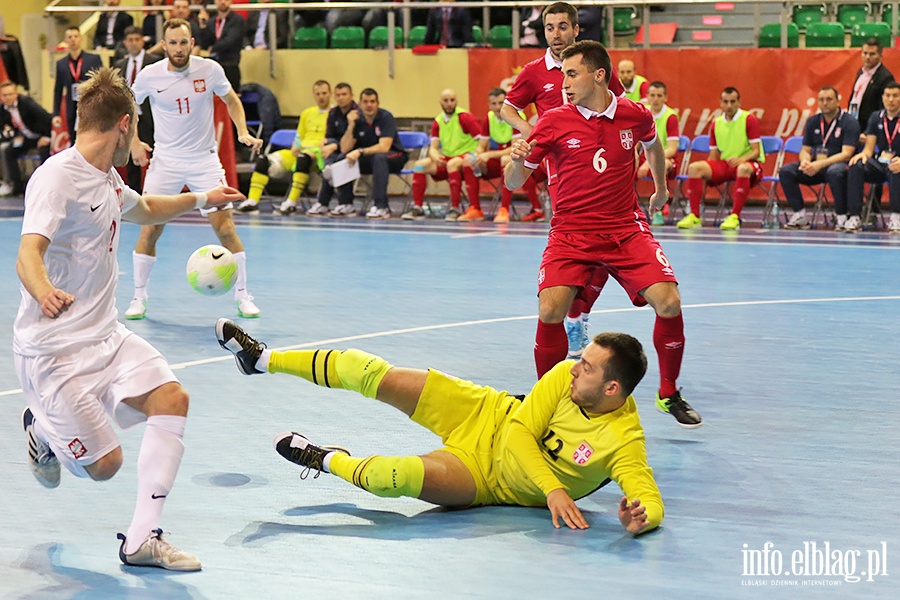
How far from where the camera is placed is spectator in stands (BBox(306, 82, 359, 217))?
1888cm

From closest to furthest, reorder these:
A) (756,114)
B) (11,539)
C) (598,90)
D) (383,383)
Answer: (11,539), (383,383), (598,90), (756,114)

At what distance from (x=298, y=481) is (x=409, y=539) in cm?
99

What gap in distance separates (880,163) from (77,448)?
43.6 feet

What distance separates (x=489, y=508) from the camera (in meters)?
5.71

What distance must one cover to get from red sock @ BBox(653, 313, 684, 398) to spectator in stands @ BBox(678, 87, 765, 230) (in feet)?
32.7

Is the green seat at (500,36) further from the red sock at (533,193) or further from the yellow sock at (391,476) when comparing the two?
the yellow sock at (391,476)

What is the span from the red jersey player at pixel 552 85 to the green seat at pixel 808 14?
11.9 meters

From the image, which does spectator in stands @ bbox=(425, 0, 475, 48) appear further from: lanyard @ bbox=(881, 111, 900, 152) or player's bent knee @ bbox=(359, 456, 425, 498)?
player's bent knee @ bbox=(359, 456, 425, 498)

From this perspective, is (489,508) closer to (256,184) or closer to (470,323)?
(470,323)

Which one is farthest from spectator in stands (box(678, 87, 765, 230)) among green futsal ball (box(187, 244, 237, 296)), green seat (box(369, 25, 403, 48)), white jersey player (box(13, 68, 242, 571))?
white jersey player (box(13, 68, 242, 571))

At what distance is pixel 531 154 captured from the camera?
7289mm

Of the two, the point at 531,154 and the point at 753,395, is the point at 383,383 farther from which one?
the point at 753,395

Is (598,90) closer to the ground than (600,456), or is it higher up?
higher up

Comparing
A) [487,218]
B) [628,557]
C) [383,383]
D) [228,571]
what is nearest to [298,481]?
[383,383]
